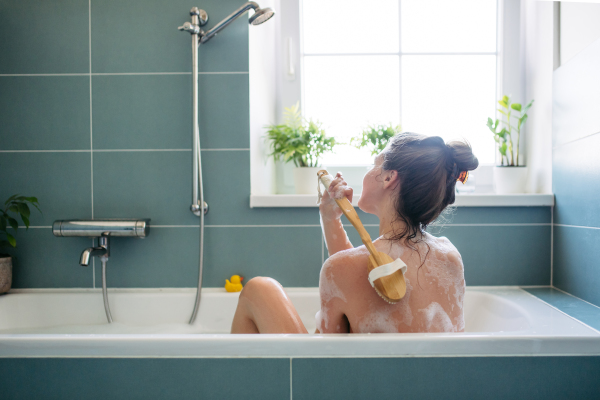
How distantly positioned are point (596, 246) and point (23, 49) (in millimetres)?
2017

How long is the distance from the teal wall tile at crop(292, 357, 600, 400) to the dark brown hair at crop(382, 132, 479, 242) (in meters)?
0.27

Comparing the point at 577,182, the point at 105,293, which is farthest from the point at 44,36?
the point at 577,182

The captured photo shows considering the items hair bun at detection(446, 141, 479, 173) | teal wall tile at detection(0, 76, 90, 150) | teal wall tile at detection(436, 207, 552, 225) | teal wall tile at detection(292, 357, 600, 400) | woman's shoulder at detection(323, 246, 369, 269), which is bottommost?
teal wall tile at detection(292, 357, 600, 400)

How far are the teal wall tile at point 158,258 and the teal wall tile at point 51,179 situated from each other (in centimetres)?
20

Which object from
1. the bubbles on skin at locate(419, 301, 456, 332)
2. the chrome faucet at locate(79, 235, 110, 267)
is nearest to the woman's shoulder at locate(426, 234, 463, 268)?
the bubbles on skin at locate(419, 301, 456, 332)

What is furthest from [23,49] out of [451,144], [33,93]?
[451,144]

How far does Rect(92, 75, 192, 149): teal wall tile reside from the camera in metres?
1.45

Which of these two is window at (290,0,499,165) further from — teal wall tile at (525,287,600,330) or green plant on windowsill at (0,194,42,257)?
green plant on windowsill at (0,194,42,257)

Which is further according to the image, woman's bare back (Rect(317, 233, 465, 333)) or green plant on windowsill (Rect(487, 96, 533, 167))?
green plant on windowsill (Rect(487, 96, 533, 167))

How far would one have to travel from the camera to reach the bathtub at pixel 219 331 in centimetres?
81

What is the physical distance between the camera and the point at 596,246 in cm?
115

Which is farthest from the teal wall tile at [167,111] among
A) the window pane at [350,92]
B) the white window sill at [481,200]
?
the window pane at [350,92]

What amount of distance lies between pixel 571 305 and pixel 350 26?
4.51ft

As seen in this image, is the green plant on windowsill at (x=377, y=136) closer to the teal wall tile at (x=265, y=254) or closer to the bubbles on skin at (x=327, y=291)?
the teal wall tile at (x=265, y=254)
